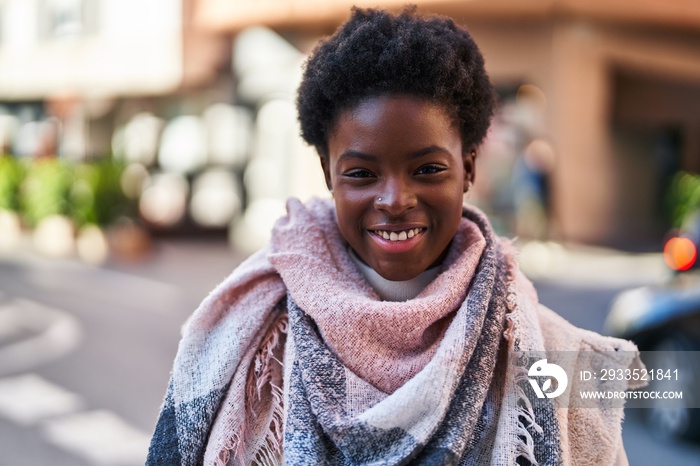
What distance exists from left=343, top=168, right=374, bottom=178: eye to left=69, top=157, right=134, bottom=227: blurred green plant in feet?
39.8

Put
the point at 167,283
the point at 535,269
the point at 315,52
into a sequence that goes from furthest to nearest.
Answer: the point at 535,269, the point at 167,283, the point at 315,52

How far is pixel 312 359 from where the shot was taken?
162 cm

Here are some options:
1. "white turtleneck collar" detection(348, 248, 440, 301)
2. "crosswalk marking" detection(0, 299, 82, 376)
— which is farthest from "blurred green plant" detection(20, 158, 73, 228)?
"white turtleneck collar" detection(348, 248, 440, 301)

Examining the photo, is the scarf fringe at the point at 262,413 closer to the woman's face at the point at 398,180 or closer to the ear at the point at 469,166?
the woman's face at the point at 398,180

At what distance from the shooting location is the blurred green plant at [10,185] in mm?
15023

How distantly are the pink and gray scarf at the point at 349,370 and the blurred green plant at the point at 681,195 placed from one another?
12.2m

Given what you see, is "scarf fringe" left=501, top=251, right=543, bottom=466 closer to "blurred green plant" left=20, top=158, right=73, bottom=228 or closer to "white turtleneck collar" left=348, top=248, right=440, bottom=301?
"white turtleneck collar" left=348, top=248, right=440, bottom=301

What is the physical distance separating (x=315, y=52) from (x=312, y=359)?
0.72 metres

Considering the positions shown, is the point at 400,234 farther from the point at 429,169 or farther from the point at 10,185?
the point at 10,185

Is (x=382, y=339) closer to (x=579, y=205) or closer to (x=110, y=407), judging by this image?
(x=110, y=407)

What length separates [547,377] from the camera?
167 centimetres

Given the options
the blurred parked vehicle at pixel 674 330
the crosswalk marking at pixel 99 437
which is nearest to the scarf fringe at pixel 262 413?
the crosswalk marking at pixel 99 437

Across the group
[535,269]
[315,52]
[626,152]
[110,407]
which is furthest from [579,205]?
[315,52]

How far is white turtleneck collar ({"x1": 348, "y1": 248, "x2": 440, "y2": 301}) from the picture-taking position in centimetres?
180
